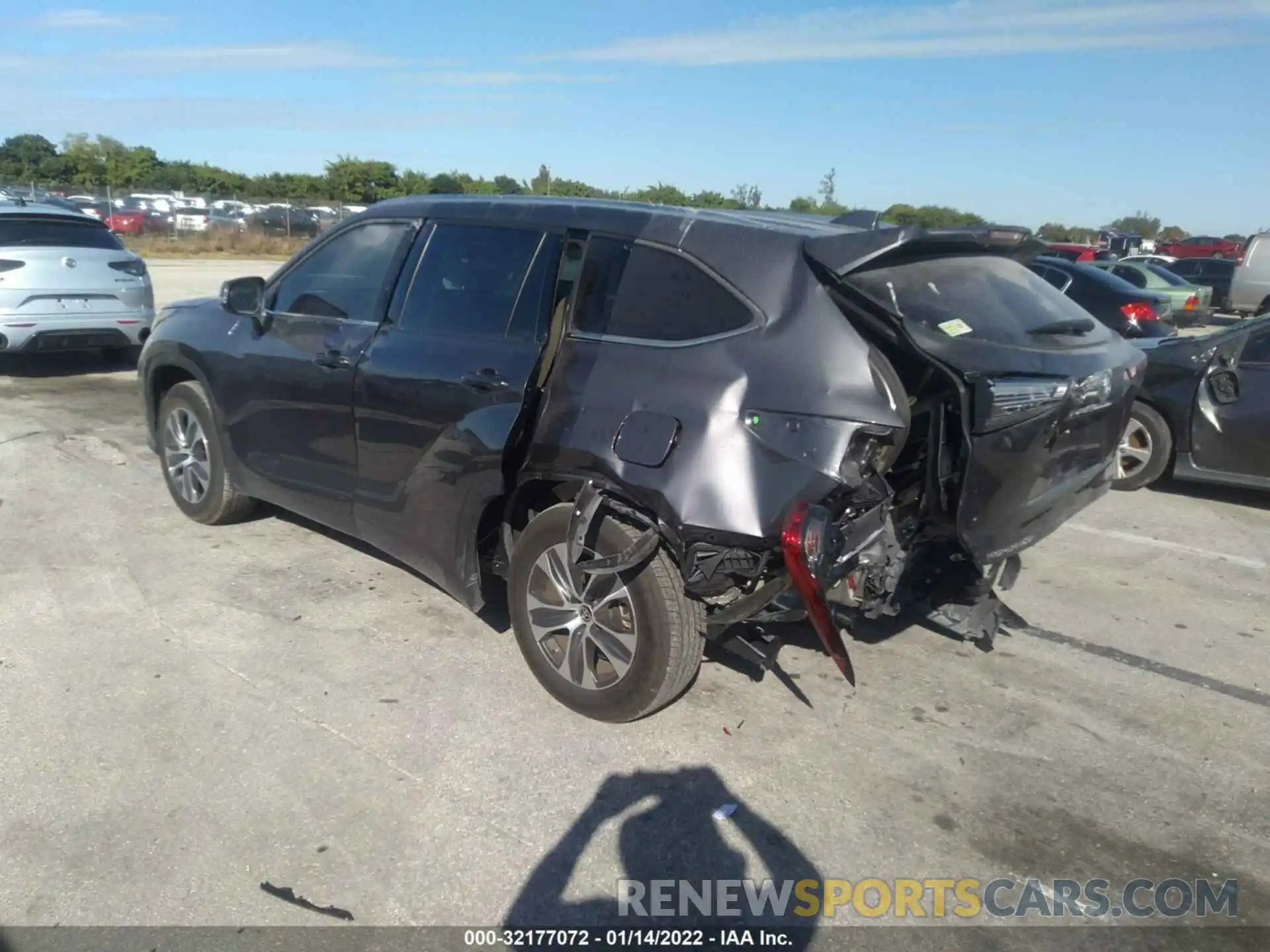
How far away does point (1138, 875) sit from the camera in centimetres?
315

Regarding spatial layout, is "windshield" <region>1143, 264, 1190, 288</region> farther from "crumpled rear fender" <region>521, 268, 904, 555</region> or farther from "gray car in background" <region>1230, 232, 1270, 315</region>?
"crumpled rear fender" <region>521, 268, 904, 555</region>

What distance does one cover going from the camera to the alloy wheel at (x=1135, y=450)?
7629mm

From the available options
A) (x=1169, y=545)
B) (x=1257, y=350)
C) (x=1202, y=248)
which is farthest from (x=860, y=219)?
(x=1202, y=248)

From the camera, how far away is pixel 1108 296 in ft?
41.0

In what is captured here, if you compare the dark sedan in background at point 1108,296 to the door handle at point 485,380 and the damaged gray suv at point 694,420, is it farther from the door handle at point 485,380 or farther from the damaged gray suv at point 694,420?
the door handle at point 485,380

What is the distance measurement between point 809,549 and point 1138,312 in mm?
10921

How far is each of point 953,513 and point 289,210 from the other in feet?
128

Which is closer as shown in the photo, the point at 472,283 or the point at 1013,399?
the point at 1013,399

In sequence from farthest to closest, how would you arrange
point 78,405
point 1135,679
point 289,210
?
point 289,210
point 78,405
point 1135,679

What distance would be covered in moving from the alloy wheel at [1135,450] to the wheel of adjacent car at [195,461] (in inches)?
241

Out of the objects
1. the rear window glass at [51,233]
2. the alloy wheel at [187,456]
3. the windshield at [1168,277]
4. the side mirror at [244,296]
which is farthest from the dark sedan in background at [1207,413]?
the windshield at [1168,277]

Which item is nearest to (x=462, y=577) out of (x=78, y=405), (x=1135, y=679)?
(x=1135, y=679)

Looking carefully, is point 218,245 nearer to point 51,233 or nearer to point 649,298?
point 51,233

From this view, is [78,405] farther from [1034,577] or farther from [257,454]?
[1034,577]
